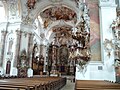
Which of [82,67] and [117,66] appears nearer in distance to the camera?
[117,66]

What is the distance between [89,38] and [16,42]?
8.29 meters

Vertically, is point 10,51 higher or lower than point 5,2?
lower

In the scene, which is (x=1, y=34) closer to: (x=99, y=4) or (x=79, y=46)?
(x=79, y=46)

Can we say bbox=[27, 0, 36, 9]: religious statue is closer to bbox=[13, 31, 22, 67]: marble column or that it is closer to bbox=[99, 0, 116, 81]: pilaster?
bbox=[13, 31, 22, 67]: marble column

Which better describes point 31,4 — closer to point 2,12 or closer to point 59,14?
point 2,12

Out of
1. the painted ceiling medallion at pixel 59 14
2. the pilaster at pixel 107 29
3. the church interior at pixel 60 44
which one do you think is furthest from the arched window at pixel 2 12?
the pilaster at pixel 107 29

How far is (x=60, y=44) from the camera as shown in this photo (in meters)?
28.7

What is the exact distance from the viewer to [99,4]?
9789mm

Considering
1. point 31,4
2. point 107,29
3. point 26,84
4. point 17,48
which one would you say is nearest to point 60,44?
point 31,4

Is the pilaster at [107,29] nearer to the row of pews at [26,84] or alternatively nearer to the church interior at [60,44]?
A: the church interior at [60,44]

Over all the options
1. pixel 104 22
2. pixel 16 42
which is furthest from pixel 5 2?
pixel 104 22

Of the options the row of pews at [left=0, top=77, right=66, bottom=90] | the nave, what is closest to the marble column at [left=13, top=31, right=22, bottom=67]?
the row of pews at [left=0, top=77, right=66, bottom=90]

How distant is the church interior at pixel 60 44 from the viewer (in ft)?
28.6

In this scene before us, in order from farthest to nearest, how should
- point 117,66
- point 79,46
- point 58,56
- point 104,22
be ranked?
1. point 58,56
2. point 79,46
3. point 104,22
4. point 117,66
